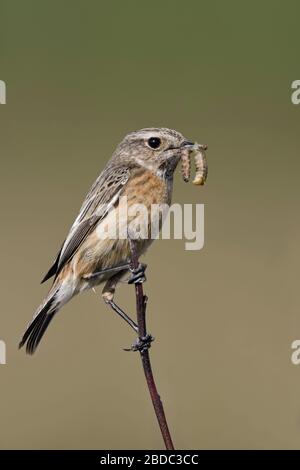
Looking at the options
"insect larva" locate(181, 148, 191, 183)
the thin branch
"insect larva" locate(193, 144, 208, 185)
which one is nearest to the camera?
the thin branch

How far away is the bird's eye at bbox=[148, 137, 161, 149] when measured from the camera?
4.70m

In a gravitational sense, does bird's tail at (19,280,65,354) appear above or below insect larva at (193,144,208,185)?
below

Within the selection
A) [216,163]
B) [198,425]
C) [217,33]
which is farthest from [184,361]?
[217,33]

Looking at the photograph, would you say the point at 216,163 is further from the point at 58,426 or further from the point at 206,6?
the point at 58,426

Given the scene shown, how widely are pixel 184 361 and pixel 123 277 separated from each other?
5.82 feet

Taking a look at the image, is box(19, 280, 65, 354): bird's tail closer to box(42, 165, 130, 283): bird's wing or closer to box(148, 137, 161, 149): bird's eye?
box(42, 165, 130, 283): bird's wing

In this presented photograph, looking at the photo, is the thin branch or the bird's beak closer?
the thin branch

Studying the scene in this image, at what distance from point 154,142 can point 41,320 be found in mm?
1116

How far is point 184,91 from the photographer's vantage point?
883 cm

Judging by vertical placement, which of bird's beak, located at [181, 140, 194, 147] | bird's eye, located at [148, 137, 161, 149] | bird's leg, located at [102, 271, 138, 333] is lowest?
bird's leg, located at [102, 271, 138, 333]

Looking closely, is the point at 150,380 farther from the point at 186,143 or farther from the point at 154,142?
the point at 154,142

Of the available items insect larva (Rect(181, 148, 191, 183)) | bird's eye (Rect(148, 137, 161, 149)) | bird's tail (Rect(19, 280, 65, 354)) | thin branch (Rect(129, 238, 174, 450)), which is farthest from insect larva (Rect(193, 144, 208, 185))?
thin branch (Rect(129, 238, 174, 450))

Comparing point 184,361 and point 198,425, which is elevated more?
point 184,361

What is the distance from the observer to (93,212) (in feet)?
15.2
